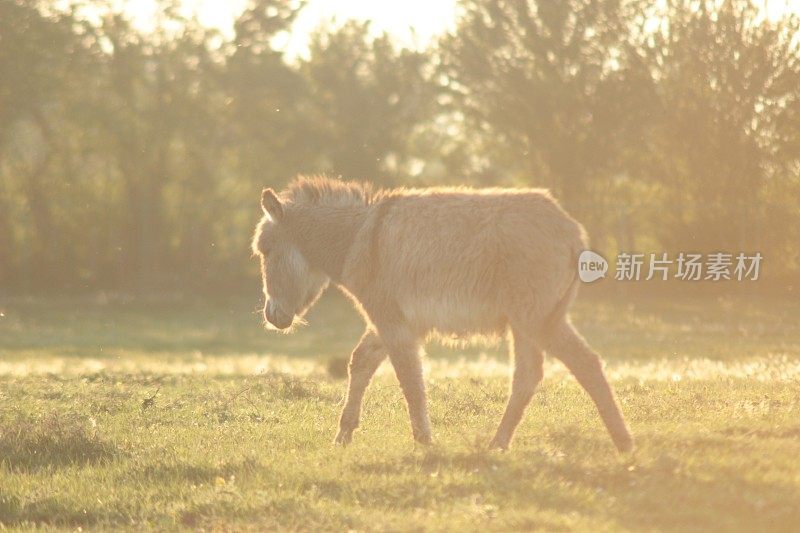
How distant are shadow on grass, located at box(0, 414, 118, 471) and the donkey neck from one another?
255cm

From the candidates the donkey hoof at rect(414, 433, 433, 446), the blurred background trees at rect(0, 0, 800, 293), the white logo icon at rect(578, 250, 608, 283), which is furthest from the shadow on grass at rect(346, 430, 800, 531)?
the blurred background trees at rect(0, 0, 800, 293)

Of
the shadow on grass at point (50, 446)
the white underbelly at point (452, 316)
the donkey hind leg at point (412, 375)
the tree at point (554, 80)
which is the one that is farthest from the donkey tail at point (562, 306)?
the tree at point (554, 80)

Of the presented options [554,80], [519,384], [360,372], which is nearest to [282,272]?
[360,372]

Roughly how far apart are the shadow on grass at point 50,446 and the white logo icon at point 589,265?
14.6ft

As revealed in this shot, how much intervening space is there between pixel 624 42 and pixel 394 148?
771 cm

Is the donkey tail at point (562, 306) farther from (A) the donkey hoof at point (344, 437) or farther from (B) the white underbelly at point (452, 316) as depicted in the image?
(A) the donkey hoof at point (344, 437)

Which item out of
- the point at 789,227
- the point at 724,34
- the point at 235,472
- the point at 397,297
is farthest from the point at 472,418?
the point at 724,34

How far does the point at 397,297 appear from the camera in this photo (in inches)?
410

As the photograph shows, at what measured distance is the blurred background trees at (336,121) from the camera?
32000 mm

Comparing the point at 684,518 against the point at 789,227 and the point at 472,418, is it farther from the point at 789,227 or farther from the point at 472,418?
the point at 789,227

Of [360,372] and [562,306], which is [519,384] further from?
[360,372]

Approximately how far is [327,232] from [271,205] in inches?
24.0

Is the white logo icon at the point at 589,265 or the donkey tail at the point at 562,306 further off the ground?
the white logo icon at the point at 589,265

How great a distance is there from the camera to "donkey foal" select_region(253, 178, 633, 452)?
965cm
